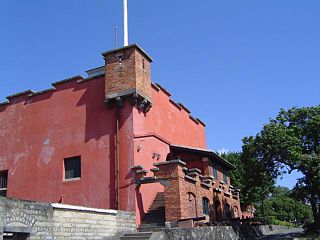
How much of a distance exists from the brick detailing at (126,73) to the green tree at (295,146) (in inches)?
232

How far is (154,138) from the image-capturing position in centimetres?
1997

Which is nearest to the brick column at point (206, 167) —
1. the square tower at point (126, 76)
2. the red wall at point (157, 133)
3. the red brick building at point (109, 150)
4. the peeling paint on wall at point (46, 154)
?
the red brick building at point (109, 150)

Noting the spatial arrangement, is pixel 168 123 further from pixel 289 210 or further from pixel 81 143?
pixel 289 210

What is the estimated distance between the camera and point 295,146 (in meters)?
17.3

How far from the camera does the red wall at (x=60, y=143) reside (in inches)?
752

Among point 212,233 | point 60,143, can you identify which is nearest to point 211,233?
point 212,233

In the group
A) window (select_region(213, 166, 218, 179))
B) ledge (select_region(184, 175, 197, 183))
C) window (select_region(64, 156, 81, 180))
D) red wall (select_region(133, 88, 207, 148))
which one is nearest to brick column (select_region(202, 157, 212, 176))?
window (select_region(213, 166, 218, 179))

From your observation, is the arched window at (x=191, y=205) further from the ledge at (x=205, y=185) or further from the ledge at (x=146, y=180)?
the ledge at (x=146, y=180)

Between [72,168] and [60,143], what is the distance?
1544 millimetres

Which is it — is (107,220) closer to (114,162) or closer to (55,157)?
(114,162)

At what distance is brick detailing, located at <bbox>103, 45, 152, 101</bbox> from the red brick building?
51 millimetres

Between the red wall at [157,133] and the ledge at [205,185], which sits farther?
the ledge at [205,185]

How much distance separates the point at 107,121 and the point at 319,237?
11.0 meters

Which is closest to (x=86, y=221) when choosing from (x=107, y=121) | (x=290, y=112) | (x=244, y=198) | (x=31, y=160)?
(x=107, y=121)
